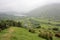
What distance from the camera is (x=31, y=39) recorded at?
2706 cm

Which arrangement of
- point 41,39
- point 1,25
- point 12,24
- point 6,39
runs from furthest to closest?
point 12,24
point 1,25
point 41,39
point 6,39

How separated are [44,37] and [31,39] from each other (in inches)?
165

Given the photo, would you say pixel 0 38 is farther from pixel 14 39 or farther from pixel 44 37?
pixel 44 37

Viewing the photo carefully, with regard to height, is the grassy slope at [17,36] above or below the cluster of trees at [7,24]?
below

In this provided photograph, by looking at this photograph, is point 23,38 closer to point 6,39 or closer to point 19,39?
point 19,39

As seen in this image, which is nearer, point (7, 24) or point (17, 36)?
point (17, 36)

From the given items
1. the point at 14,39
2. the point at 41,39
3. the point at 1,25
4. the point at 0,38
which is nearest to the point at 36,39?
the point at 41,39

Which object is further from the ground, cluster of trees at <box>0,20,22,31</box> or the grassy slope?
cluster of trees at <box>0,20,22,31</box>

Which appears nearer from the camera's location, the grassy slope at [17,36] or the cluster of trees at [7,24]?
the grassy slope at [17,36]

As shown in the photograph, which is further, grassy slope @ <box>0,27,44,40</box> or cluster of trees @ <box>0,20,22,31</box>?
cluster of trees @ <box>0,20,22,31</box>

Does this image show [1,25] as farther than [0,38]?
Yes

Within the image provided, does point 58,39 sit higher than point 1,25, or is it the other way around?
point 1,25

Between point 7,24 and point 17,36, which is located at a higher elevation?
point 7,24

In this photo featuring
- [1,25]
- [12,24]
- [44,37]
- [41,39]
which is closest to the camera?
[41,39]
